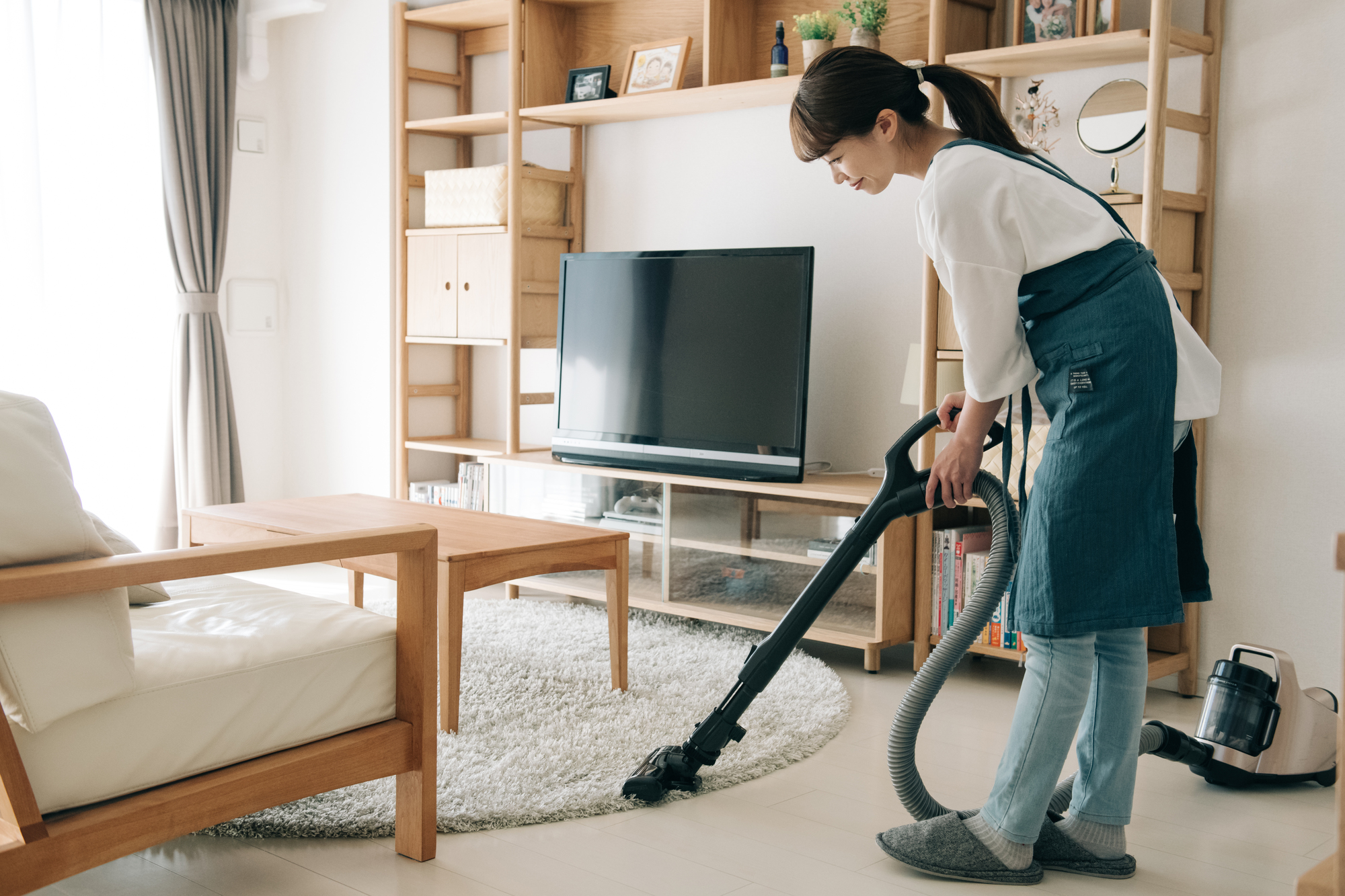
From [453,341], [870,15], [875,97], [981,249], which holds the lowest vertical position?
[453,341]

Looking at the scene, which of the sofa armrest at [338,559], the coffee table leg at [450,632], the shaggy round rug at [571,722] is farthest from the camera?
the coffee table leg at [450,632]

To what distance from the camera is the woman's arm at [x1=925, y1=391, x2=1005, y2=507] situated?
186cm

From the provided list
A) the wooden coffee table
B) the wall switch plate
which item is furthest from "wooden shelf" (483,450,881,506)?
the wall switch plate

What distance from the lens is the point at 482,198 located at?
4.27m

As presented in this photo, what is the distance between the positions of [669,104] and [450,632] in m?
2.06

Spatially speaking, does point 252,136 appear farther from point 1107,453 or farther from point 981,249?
point 1107,453

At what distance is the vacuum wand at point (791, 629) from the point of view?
1986mm

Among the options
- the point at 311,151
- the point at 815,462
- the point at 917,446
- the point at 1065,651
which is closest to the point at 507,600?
the point at 815,462

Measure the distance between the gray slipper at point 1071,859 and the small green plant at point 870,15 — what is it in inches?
90.5

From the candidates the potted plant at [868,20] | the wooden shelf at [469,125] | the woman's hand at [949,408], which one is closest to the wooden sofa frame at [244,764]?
the woman's hand at [949,408]

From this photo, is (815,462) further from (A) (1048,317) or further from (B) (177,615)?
(B) (177,615)

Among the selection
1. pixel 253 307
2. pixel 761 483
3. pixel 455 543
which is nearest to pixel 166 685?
pixel 455 543

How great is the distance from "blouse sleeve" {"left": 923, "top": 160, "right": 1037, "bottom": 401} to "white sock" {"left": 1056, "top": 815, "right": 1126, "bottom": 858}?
0.78 metres

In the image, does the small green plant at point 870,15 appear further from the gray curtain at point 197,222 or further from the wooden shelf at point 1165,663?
the gray curtain at point 197,222
